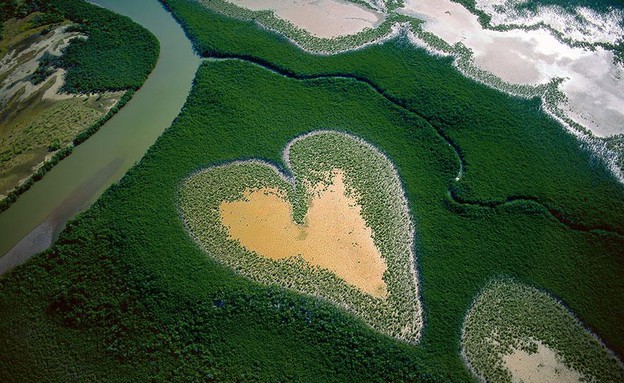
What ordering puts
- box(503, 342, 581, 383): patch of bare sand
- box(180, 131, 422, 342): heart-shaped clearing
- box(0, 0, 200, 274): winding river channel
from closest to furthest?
box(503, 342, 581, 383): patch of bare sand < box(180, 131, 422, 342): heart-shaped clearing < box(0, 0, 200, 274): winding river channel

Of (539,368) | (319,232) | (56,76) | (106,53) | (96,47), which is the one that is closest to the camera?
(539,368)

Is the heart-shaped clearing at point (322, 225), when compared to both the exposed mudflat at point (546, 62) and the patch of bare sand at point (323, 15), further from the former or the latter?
the exposed mudflat at point (546, 62)

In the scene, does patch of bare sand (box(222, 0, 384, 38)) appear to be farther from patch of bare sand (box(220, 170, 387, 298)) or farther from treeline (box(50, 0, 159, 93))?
patch of bare sand (box(220, 170, 387, 298))

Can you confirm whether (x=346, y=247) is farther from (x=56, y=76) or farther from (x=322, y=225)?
(x=56, y=76)

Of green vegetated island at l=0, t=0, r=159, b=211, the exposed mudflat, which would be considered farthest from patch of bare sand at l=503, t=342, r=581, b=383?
green vegetated island at l=0, t=0, r=159, b=211

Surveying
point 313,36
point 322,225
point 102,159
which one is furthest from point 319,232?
point 313,36
